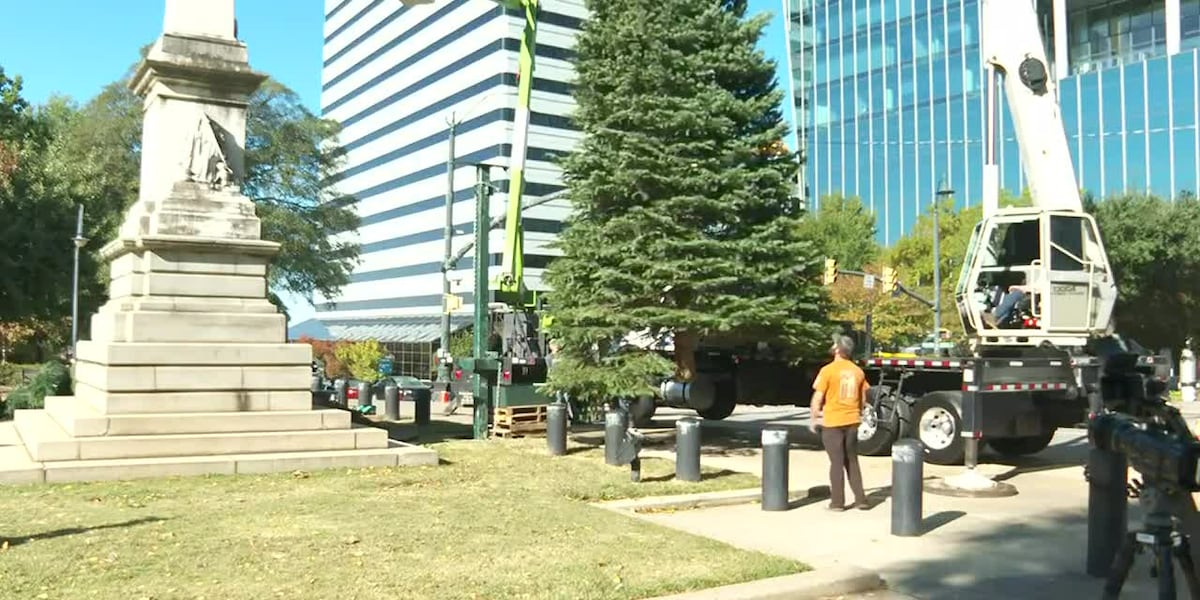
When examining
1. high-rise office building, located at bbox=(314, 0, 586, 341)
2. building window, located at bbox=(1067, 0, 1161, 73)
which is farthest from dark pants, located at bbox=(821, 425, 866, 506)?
high-rise office building, located at bbox=(314, 0, 586, 341)

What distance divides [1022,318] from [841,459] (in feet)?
17.8

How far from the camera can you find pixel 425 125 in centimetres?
9162

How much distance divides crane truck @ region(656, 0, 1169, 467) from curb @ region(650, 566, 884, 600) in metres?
6.32

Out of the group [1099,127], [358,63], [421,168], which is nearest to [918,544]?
[1099,127]

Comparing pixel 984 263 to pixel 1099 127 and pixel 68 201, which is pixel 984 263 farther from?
pixel 1099 127

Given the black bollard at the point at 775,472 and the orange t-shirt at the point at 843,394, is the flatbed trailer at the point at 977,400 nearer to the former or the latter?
the orange t-shirt at the point at 843,394

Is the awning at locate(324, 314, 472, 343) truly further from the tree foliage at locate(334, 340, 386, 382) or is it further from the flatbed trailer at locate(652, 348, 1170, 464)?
the flatbed trailer at locate(652, 348, 1170, 464)

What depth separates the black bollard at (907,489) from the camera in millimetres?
8633

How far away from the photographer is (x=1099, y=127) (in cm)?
5031

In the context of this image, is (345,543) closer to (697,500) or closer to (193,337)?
(697,500)

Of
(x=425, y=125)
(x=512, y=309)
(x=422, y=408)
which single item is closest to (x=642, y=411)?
(x=512, y=309)

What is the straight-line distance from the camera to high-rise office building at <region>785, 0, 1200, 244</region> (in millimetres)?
47719

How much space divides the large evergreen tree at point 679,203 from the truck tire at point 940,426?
175 centimetres

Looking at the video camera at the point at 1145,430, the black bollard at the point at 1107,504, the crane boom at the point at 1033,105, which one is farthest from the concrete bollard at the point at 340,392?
the video camera at the point at 1145,430
